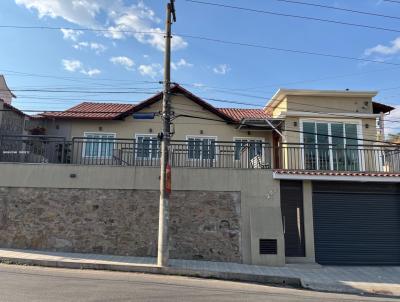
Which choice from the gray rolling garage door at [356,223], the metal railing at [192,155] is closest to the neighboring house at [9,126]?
the metal railing at [192,155]

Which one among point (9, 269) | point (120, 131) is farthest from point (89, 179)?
point (120, 131)

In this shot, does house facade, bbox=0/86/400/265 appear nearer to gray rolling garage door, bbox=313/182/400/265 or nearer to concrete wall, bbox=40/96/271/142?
gray rolling garage door, bbox=313/182/400/265

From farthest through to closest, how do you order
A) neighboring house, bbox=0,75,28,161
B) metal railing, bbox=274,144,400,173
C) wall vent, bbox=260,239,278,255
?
1. metal railing, bbox=274,144,400,173
2. neighboring house, bbox=0,75,28,161
3. wall vent, bbox=260,239,278,255

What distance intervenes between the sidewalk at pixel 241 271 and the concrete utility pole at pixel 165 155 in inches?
23.4

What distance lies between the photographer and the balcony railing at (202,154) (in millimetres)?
15703

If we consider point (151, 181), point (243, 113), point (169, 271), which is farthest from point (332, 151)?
point (169, 271)

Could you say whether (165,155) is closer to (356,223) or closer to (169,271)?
(169,271)

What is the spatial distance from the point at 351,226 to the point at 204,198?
592cm

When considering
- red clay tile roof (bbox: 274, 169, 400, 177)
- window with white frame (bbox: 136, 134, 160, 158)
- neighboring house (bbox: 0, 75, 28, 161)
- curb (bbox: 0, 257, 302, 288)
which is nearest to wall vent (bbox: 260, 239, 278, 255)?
curb (bbox: 0, 257, 302, 288)

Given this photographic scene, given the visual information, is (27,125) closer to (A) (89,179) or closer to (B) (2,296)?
(A) (89,179)

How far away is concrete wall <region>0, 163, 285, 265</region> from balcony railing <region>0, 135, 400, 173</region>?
23.2 inches

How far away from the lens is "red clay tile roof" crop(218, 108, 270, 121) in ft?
69.3

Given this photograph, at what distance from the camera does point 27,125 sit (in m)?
20.9

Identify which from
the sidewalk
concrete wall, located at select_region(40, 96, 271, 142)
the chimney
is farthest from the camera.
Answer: the chimney
